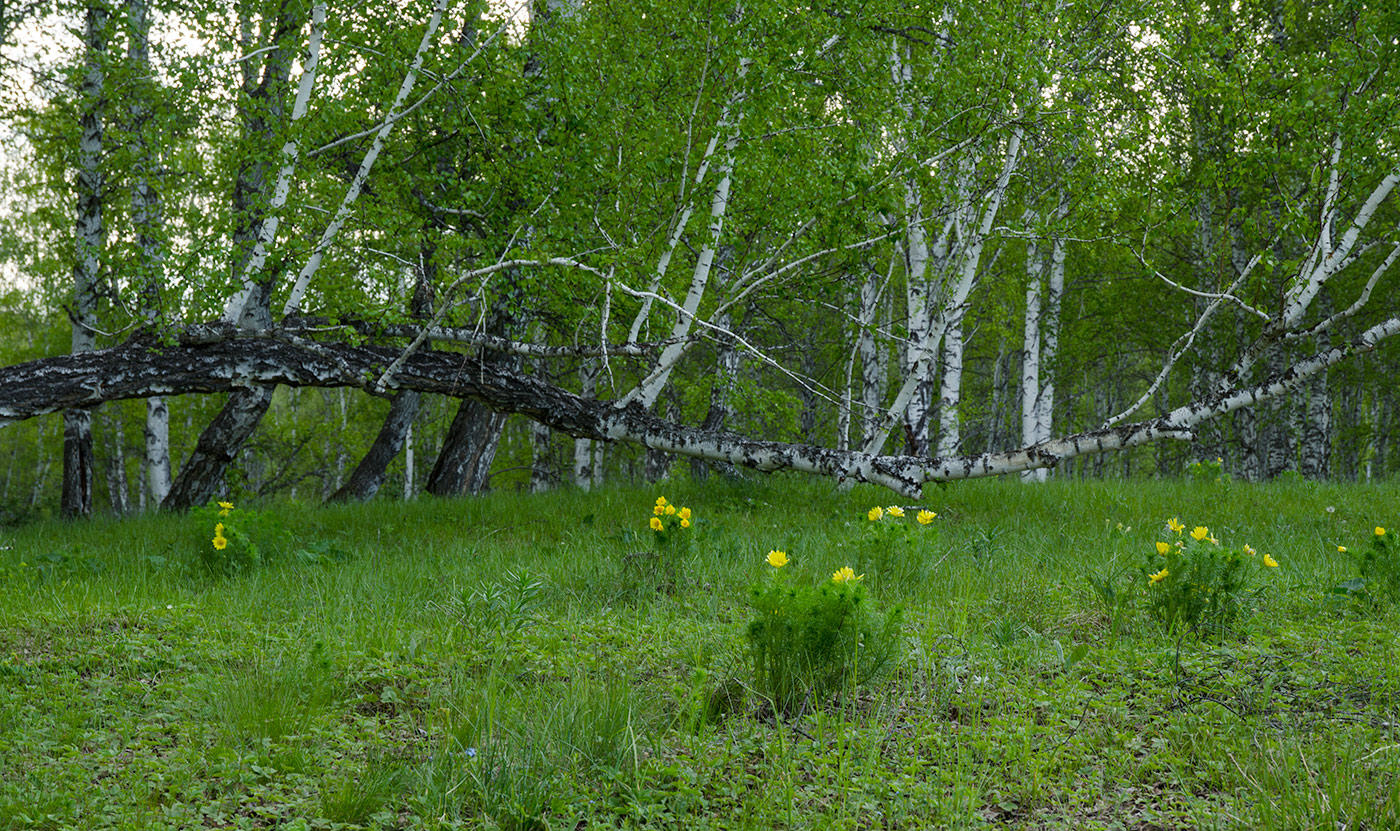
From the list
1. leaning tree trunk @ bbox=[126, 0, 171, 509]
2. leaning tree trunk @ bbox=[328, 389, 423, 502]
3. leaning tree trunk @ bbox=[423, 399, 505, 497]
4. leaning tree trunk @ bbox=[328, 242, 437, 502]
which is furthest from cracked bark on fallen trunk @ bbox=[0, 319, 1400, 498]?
leaning tree trunk @ bbox=[328, 389, 423, 502]

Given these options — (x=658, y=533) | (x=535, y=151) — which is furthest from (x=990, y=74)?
(x=658, y=533)

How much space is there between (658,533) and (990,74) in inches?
188

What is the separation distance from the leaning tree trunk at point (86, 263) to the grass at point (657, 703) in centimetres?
435

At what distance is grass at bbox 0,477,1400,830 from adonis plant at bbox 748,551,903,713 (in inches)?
2.9

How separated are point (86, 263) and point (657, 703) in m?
8.16

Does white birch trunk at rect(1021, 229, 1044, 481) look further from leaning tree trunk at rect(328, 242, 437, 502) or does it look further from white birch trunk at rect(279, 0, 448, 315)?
white birch trunk at rect(279, 0, 448, 315)

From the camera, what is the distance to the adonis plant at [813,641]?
2.90m

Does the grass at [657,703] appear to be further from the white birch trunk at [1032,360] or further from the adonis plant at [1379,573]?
the white birch trunk at [1032,360]

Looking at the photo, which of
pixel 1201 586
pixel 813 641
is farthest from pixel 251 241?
pixel 1201 586

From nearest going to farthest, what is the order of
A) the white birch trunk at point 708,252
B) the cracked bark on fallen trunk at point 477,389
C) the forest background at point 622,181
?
1. the cracked bark on fallen trunk at point 477,389
2. the forest background at point 622,181
3. the white birch trunk at point 708,252

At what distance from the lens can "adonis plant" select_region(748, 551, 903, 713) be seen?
290 cm

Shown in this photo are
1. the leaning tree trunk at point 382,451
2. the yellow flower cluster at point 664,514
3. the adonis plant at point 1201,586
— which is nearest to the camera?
the adonis plant at point 1201,586

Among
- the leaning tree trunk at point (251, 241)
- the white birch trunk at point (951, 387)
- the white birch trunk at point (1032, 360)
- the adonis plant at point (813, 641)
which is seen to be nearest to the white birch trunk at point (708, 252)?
the leaning tree trunk at point (251, 241)

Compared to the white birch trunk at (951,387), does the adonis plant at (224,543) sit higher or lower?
lower
